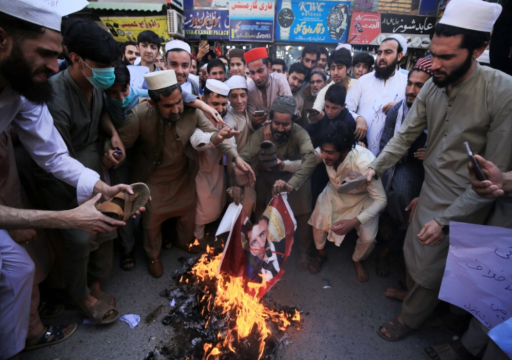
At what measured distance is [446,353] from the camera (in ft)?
7.81

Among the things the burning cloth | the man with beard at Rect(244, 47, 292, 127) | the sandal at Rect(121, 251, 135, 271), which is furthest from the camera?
the man with beard at Rect(244, 47, 292, 127)

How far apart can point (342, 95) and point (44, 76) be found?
3.12 m

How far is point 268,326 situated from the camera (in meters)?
2.57

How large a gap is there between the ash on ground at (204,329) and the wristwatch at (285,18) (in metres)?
14.4

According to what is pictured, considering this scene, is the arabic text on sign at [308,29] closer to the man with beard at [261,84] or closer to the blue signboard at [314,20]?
the blue signboard at [314,20]

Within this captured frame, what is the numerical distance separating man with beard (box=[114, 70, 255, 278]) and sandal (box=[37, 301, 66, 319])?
0.91 meters

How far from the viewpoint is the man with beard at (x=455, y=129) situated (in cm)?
198

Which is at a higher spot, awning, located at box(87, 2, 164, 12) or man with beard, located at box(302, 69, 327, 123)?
awning, located at box(87, 2, 164, 12)

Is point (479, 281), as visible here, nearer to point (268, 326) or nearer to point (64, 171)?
point (268, 326)

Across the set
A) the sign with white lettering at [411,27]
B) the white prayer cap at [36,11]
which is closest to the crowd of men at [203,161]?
the white prayer cap at [36,11]

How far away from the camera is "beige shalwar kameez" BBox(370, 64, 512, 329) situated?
1968 millimetres

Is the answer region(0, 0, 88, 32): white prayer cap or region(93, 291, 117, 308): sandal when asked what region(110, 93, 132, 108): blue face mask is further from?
region(93, 291, 117, 308): sandal

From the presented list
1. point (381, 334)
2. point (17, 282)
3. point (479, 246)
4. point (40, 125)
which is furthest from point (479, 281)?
point (40, 125)

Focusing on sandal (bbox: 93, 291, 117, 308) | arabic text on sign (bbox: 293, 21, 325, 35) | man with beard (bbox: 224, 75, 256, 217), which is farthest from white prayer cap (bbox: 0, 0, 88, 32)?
arabic text on sign (bbox: 293, 21, 325, 35)
